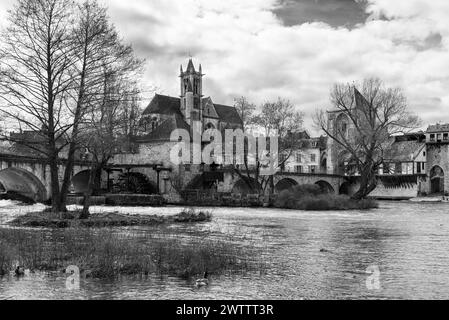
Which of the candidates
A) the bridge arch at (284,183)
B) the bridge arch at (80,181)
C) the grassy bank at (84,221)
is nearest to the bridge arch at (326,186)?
the bridge arch at (284,183)

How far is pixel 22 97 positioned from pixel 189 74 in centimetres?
7429

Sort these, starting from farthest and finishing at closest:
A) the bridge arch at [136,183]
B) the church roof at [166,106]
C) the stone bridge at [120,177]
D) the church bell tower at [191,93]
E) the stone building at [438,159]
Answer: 1. the church bell tower at [191,93]
2. the church roof at [166,106]
3. the stone building at [438,159]
4. the bridge arch at [136,183]
5. the stone bridge at [120,177]

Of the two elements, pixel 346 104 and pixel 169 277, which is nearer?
pixel 169 277

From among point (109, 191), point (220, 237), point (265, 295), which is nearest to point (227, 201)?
point (109, 191)

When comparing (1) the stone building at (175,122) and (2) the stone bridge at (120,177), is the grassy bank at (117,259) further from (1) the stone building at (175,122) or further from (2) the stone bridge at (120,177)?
(1) the stone building at (175,122)

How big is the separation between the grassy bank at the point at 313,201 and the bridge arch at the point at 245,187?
861 centimetres

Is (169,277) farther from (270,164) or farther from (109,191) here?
(109,191)

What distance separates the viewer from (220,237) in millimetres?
20984

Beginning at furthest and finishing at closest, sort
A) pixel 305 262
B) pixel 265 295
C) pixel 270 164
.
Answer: pixel 270 164, pixel 305 262, pixel 265 295

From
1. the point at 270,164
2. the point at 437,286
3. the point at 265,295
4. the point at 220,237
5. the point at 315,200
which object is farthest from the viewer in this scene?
the point at 270,164

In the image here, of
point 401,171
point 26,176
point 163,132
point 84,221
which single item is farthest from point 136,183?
point 401,171

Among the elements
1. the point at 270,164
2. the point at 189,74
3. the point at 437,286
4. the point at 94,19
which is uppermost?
the point at 189,74

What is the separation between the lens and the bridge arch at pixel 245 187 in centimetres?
6248

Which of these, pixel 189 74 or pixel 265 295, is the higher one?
pixel 189 74
